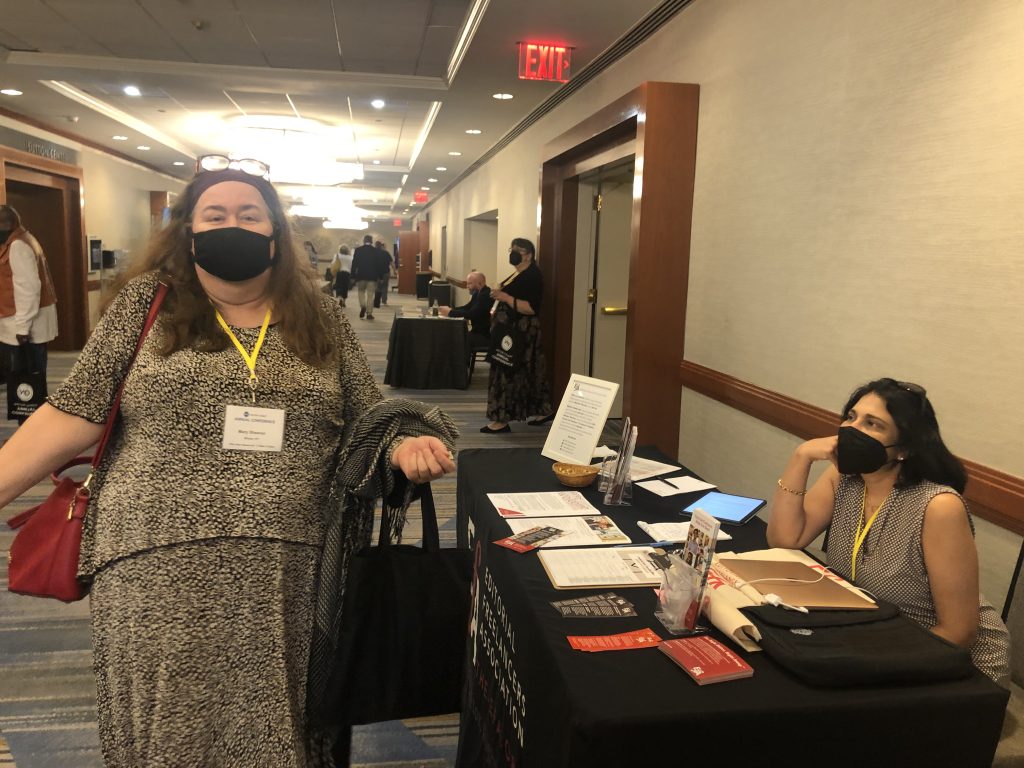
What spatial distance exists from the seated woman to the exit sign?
3871mm

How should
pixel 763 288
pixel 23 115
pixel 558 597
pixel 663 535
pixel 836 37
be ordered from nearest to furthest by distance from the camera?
pixel 558 597 → pixel 663 535 → pixel 836 37 → pixel 763 288 → pixel 23 115

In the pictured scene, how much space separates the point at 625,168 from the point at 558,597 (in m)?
4.80

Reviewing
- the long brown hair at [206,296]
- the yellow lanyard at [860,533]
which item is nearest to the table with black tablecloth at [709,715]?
the yellow lanyard at [860,533]

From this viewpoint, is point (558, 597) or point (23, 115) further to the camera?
point (23, 115)

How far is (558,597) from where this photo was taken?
1.49m

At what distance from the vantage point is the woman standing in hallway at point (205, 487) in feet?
4.23

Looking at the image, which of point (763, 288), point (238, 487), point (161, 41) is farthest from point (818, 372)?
point (161, 41)

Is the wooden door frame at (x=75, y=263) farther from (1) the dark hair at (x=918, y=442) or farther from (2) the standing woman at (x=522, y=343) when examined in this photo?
(1) the dark hair at (x=918, y=442)

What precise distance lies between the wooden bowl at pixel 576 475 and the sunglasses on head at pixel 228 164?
3.95 feet

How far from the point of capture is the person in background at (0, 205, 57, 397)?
5.17 metres

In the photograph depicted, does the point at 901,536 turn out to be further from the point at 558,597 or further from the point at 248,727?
the point at 248,727

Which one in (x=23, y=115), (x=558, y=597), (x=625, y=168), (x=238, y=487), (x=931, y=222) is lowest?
(x=558, y=597)

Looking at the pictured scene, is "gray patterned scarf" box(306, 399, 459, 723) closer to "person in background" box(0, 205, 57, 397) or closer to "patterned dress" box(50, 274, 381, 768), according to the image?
"patterned dress" box(50, 274, 381, 768)

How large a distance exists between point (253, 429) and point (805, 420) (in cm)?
217
